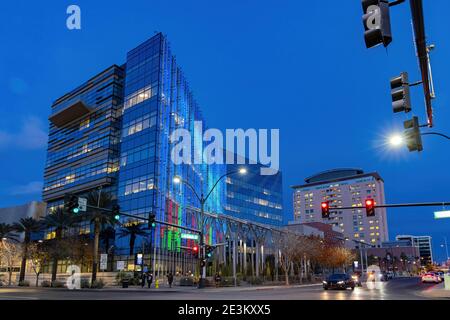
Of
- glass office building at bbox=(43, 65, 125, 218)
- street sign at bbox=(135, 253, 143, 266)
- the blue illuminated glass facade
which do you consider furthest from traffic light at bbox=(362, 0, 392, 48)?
glass office building at bbox=(43, 65, 125, 218)

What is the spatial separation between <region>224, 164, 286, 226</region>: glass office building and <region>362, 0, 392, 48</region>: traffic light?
4366 inches

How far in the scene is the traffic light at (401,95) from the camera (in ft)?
28.8

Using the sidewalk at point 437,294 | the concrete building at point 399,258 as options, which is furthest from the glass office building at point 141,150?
the concrete building at point 399,258

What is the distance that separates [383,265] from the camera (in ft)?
546

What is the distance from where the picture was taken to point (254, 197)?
13188 centimetres

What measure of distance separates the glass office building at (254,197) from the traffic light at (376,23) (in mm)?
110892

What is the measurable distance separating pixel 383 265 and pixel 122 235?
134m

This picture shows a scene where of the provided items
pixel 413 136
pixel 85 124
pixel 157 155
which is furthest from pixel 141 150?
pixel 413 136

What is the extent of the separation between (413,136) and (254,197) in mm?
121812

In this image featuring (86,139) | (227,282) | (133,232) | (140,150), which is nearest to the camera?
(227,282)

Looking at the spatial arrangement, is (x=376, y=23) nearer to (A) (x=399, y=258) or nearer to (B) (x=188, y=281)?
(B) (x=188, y=281)

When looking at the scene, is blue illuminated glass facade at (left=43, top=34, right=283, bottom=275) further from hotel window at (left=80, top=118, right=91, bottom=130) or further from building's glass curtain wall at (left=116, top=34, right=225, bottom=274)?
hotel window at (left=80, top=118, right=91, bottom=130)

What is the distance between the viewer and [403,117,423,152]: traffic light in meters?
10.7
